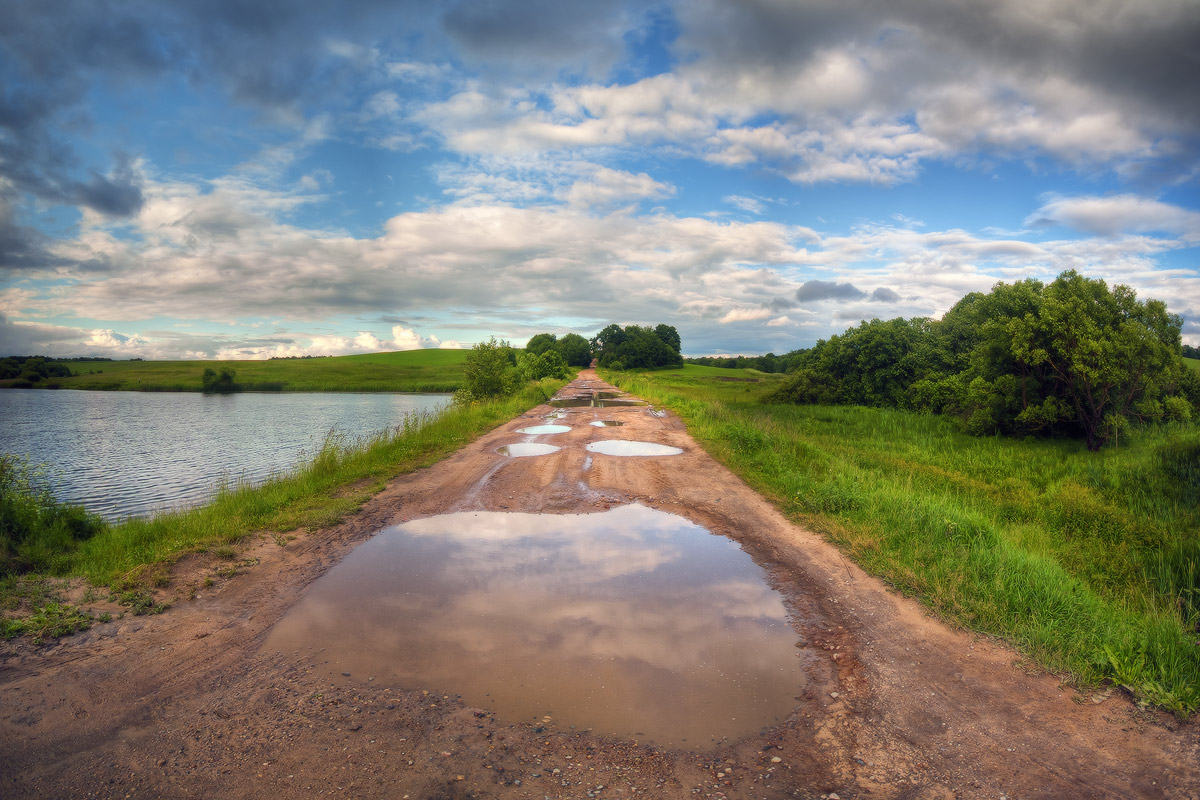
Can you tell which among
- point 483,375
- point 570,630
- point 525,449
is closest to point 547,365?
point 483,375

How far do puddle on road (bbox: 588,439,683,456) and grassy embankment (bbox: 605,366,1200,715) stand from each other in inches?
50.6

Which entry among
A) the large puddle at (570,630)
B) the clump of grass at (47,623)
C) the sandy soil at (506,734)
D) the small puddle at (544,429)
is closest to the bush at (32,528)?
the clump of grass at (47,623)

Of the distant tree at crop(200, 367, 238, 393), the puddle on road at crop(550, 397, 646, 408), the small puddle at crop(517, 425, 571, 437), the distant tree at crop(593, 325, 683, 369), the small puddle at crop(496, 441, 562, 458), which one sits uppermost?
the distant tree at crop(593, 325, 683, 369)

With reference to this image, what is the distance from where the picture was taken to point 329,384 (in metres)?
72.8

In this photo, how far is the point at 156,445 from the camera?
829 inches

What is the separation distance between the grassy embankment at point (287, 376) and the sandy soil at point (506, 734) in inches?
2304

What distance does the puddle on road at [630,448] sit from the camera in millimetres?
14133

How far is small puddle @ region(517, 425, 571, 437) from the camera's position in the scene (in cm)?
1841

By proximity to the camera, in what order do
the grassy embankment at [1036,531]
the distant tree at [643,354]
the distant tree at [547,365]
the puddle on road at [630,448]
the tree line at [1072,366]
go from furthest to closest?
the distant tree at [643,354] < the distant tree at [547,365] < the puddle on road at [630,448] < the tree line at [1072,366] < the grassy embankment at [1036,531]

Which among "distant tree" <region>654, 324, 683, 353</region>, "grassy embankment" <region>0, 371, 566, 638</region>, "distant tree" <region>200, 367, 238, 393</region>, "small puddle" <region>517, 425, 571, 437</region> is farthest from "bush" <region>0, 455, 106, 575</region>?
"distant tree" <region>654, 324, 683, 353</region>

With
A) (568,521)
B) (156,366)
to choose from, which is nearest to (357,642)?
(568,521)

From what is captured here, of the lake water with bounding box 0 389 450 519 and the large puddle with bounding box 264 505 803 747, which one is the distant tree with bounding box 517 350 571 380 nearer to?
the lake water with bounding box 0 389 450 519

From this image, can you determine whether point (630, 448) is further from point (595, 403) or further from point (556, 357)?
point (556, 357)

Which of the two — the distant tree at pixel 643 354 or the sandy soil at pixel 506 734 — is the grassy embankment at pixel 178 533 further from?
the distant tree at pixel 643 354
